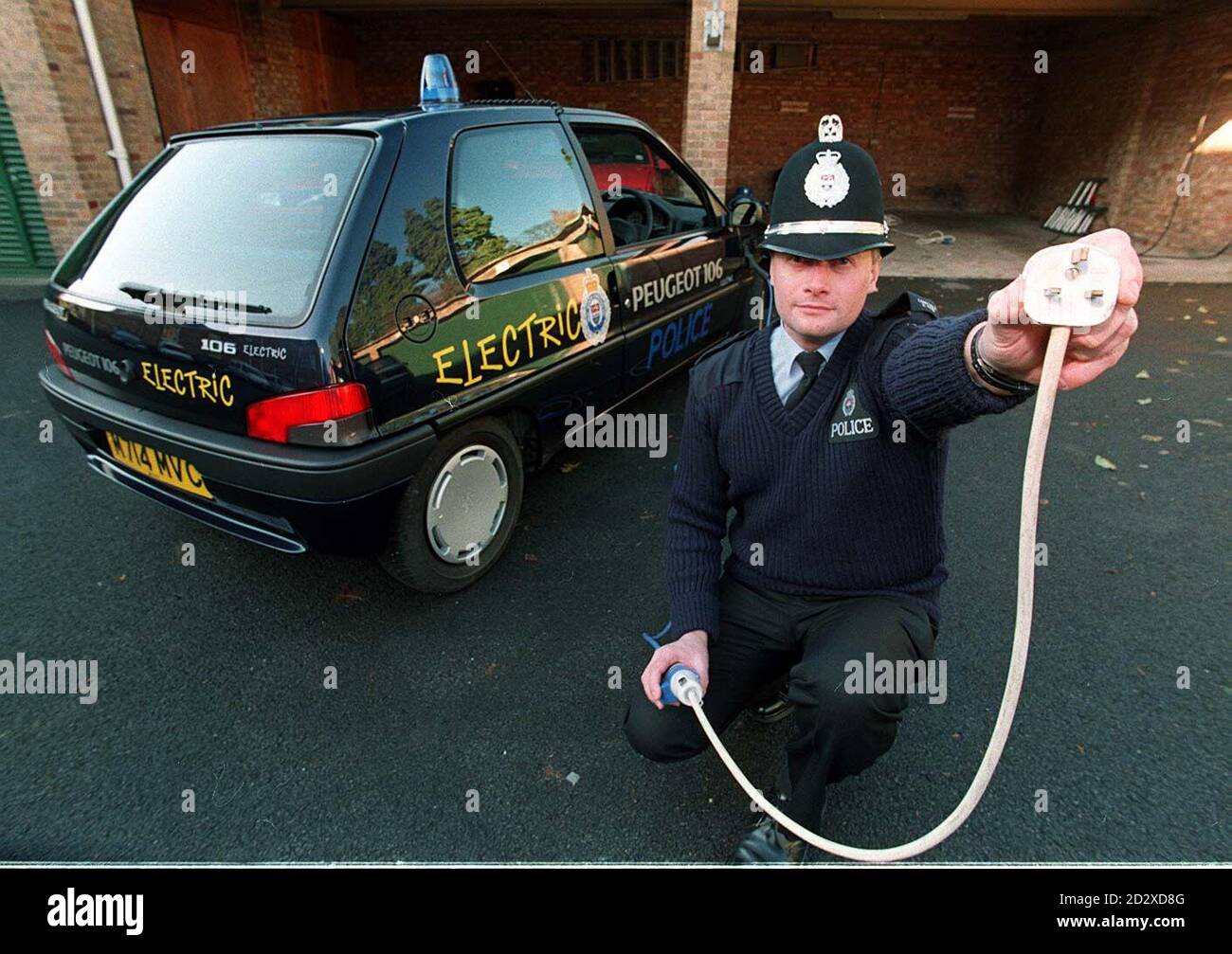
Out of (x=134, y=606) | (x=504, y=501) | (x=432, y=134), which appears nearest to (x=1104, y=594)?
(x=504, y=501)

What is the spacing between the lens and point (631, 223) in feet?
12.8

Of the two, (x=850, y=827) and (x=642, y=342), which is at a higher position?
(x=642, y=342)

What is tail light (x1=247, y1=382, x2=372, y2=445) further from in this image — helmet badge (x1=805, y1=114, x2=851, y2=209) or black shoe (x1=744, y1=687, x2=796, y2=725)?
black shoe (x1=744, y1=687, x2=796, y2=725)

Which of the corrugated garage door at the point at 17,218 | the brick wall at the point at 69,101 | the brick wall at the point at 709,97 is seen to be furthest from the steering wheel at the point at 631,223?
the corrugated garage door at the point at 17,218

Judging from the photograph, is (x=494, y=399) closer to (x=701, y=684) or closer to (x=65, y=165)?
(x=701, y=684)

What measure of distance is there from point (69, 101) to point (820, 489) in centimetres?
857

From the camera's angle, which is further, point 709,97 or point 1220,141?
point 1220,141

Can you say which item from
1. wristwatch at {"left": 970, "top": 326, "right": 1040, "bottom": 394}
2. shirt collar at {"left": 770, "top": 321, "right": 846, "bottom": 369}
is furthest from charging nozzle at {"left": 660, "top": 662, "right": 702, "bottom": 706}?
wristwatch at {"left": 970, "top": 326, "right": 1040, "bottom": 394}

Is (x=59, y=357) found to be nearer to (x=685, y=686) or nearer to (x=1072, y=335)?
(x=685, y=686)

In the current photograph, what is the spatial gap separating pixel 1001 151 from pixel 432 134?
14.9m

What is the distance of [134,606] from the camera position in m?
2.45

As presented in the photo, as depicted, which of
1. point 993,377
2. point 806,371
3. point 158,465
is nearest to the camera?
point 993,377

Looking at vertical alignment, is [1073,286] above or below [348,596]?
above

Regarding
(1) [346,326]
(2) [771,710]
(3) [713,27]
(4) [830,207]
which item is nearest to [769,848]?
(2) [771,710]
